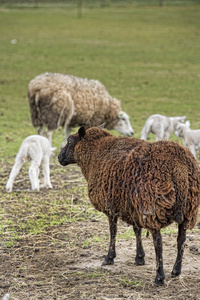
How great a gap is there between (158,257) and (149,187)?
670mm

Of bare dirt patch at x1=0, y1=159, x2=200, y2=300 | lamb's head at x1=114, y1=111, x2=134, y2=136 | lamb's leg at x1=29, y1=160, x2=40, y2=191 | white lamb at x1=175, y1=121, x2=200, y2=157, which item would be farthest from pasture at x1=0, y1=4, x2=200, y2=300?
white lamb at x1=175, y1=121, x2=200, y2=157

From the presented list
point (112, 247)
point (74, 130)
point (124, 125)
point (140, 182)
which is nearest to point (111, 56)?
point (74, 130)

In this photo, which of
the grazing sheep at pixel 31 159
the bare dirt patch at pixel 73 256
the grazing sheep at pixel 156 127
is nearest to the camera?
the bare dirt patch at pixel 73 256

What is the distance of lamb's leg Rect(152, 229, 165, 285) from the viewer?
448 centimetres

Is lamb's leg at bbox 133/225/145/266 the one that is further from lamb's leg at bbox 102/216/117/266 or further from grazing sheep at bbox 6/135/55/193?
grazing sheep at bbox 6/135/55/193

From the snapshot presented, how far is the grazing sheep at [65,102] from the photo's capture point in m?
10.5

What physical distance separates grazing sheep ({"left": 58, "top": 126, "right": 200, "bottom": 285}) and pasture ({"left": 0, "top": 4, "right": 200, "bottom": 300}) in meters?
0.39

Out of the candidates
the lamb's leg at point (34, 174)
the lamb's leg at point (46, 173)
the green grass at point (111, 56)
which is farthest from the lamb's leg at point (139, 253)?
the green grass at point (111, 56)

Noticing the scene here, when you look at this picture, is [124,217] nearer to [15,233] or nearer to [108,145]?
[108,145]

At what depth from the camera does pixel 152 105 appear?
58.9ft

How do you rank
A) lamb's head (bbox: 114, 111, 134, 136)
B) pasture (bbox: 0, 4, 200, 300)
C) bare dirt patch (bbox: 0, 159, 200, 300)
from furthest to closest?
lamb's head (bbox: 114, 111, 134, 136)
pasture (bbox: 0, 4, 200, 300)
bare dirt patch (bbox: 0, 159, 200, 300)

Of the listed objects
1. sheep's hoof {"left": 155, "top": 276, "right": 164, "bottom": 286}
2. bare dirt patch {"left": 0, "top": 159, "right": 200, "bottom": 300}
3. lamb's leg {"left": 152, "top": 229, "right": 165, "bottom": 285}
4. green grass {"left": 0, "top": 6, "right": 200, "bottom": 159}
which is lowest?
green grass {"left": 0, "top": 6, "right": 200, "bottom": 159}

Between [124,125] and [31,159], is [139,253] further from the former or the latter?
[124,125]

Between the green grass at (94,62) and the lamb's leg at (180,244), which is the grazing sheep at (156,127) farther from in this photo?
the lamb's leg at (180,244)
